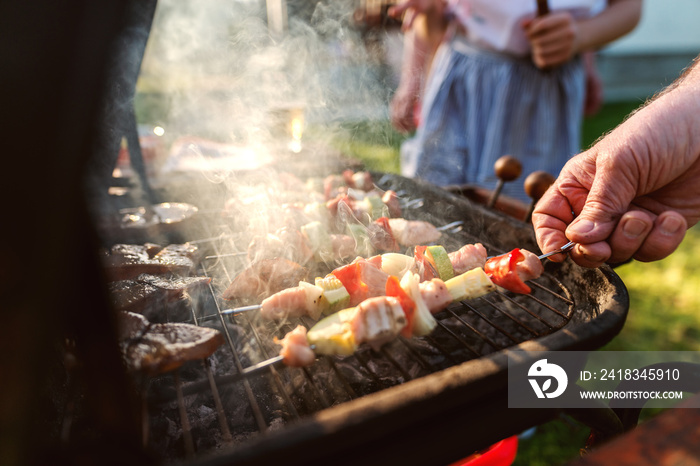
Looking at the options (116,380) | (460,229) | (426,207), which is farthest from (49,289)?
(426,207)

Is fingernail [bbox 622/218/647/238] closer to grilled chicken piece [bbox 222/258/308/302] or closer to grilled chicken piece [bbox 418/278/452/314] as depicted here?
grilled chicken piece [bbox 418/278/452/314]

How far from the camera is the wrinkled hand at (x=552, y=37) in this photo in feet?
11.0

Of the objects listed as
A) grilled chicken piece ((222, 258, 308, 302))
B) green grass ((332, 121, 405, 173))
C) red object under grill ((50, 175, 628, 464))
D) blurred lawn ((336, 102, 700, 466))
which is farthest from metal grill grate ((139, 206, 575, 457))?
green grass ((332, 121, 405, 173))

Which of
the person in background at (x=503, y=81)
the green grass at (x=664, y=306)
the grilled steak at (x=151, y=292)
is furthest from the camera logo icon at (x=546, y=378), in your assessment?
the green grass at (x=664, y=306)

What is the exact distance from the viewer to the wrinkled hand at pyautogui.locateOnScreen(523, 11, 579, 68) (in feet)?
11.0

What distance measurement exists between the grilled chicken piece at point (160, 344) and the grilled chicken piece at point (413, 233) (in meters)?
1.28

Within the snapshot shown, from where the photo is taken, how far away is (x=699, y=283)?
203 inches

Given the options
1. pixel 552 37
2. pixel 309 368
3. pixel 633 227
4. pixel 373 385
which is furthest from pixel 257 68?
pixel 633 227

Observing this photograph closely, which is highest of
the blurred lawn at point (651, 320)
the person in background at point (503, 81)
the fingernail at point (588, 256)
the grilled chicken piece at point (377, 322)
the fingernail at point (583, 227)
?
the person in background at point (503, 81)

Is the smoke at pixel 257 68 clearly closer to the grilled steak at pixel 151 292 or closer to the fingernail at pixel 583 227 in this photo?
the grilled steak at pixel 151 292

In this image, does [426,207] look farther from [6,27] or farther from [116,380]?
[6,27]

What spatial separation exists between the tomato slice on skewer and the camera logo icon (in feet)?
1.78

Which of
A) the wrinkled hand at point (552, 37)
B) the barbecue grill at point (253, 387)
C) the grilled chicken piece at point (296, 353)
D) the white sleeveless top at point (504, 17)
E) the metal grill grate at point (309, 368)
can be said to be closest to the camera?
the barbecue grill at point (253, 387)

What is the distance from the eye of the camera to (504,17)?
3746mm
